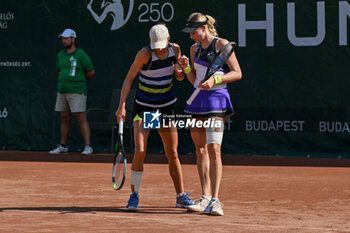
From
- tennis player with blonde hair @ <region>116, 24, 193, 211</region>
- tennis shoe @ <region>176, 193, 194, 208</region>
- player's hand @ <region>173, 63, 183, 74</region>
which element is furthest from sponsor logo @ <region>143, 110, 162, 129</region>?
tennis shoe @ <region>176, 193, 194, 208</region>

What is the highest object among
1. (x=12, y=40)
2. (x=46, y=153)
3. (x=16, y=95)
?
(x=12, y=40)

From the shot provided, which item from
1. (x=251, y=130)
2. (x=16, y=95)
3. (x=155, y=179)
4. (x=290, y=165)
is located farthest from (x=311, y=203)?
(x=16, y=95)

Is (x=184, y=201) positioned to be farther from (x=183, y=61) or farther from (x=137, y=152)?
(x=183, y=61)

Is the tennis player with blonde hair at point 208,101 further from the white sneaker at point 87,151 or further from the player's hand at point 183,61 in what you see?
the white sneaker at point 87,151

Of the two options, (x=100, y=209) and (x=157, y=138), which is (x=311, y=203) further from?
(x=157, y=138)

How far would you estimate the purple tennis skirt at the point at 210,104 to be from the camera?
7090 mm

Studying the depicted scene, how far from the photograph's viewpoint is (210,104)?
Answer: 709cm

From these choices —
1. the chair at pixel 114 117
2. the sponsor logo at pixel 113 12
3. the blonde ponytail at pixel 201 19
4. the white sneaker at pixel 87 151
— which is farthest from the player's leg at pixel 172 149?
the sponsor logo at pixel 113 12

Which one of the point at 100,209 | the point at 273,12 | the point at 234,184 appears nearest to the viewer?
the point at 100,209

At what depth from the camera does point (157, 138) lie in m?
13.3

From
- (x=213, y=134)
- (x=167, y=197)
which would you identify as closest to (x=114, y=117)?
(x=167, y=197)

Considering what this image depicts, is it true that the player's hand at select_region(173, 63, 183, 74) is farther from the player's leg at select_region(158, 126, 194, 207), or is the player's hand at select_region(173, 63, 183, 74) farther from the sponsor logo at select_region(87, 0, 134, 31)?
the sponsor logo at select_region(87, 0, 134, 31)

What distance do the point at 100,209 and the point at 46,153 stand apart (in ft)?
20.6

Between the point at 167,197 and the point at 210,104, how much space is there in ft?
5.22
